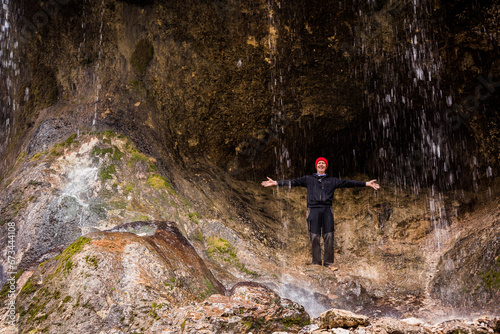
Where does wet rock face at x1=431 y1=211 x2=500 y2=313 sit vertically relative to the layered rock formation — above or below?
below

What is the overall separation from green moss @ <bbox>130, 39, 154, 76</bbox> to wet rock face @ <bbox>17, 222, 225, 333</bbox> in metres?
3.54

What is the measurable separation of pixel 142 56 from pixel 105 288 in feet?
14.6

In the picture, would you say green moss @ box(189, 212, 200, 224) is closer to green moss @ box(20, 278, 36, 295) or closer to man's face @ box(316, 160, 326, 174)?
man's face @ box(316, 160, 326, 174)

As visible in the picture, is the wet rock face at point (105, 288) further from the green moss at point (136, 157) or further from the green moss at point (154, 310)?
the green moss at point (136, 157)

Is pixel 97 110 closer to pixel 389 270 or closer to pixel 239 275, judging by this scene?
pixel 239 275

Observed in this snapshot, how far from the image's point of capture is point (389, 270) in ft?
20.5

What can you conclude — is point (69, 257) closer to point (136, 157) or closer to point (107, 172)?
point (107, 172)

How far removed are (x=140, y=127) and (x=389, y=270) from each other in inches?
176

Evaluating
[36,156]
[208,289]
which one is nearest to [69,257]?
[208,289]

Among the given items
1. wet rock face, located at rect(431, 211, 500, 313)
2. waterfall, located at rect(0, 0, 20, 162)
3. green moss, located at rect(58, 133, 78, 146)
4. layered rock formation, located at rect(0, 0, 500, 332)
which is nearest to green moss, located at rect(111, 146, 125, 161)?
layered rock formation, located at rect(0, 0, 500, 332)

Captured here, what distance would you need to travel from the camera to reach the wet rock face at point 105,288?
3.10 meters

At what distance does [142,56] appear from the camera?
21.9ft

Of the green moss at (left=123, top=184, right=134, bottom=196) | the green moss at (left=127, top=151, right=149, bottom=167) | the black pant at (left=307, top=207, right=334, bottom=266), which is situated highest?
the green moss at (left=127, top=151, right=149, bottom=167)

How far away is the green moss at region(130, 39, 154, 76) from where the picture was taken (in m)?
6.63
